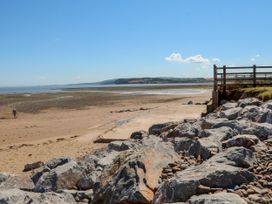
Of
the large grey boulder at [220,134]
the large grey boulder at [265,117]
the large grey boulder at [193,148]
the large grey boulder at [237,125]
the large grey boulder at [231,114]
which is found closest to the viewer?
the large grey boulder at [193,148]

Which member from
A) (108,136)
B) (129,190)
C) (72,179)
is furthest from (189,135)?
(108,136)

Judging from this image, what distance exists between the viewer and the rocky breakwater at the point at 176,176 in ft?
18.4

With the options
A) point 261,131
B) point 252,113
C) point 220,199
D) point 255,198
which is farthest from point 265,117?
point 220,199

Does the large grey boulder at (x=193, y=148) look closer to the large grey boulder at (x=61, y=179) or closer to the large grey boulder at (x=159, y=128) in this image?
the large grey boulder at (x=61, y=179)

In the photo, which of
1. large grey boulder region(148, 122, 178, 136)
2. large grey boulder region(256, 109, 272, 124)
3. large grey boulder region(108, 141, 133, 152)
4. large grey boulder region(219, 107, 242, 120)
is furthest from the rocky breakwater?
large grey boulder region(148, 122, 178, 136)

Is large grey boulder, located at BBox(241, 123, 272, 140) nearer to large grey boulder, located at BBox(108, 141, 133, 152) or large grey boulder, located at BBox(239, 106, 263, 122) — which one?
large grey boulder, located at BBox(239, 106, 263, 122)

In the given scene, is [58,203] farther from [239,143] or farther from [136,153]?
[239,143]

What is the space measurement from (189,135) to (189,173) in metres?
3.68

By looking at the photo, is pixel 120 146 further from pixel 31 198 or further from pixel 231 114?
pixel 31 198

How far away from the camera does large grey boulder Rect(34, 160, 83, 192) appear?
27.0 ft

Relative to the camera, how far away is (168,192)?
572 cm

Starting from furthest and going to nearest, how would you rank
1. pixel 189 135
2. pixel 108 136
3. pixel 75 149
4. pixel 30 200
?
pixel 108 136
pixel 75 149
pixel 189 135
pixel 30 200

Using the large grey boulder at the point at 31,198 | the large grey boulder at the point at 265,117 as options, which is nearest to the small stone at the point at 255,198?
the large grey boulder at the point at 31,198

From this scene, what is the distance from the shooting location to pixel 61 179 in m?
8.41
